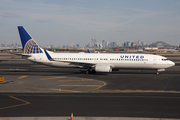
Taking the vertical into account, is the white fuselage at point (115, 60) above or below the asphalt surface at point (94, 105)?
above

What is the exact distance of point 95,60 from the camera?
1516 inches

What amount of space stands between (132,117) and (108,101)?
14.9 feet

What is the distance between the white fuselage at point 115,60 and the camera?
1459 inches

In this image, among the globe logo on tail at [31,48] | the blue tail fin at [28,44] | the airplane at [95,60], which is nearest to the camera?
the airplane at [95,60]

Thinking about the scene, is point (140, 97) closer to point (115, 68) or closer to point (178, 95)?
point (178, 95)

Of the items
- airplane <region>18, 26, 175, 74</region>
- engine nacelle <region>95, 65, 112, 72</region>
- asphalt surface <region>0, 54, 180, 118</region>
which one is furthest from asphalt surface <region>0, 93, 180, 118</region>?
airplane <region>18, 26, 175, 74</region>

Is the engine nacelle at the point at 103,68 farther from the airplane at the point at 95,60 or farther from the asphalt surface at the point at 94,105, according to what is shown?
the asphalt surface at the point at 94,105

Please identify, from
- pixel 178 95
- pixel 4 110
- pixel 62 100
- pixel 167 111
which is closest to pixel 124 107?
pixel 167 111

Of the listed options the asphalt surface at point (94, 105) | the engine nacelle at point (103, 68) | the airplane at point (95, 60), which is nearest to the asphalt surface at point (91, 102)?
the asphalt surface at point (94, 105)

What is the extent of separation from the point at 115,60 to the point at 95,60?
4414 mm

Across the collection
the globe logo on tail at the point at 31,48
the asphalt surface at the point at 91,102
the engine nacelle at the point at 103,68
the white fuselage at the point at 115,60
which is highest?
the globe logo on tail at the point at 31,48

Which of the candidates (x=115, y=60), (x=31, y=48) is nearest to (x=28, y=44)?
(x=31, y=48)

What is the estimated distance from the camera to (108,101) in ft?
59.1

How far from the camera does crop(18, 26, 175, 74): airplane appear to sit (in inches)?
1457
